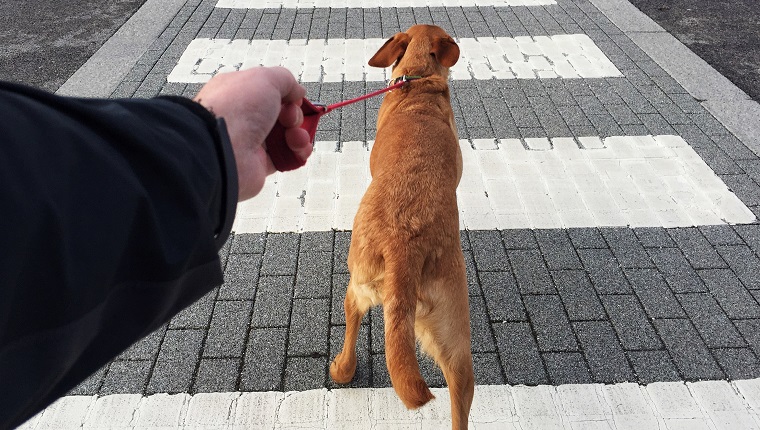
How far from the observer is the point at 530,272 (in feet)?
12.0

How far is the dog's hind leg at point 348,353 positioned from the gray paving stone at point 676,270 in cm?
224

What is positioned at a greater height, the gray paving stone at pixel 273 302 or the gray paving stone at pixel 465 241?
the gray paving stone at pixel 465 241

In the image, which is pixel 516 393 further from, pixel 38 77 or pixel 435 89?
pixel 38 77

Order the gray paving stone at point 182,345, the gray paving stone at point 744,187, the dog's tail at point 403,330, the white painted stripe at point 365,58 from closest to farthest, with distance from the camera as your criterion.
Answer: the dog's tail at point 403,330
the gray paving stone at point 182,345
the gray paving stone at point 744,187
the white painted stripe at point 365,58

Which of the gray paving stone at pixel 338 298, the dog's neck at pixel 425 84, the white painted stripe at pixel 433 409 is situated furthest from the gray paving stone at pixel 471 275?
the dog's neck at pixel 425 84

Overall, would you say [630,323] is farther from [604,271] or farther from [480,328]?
[480,328]

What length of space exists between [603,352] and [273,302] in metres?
2.09

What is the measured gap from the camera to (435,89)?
3508 mm

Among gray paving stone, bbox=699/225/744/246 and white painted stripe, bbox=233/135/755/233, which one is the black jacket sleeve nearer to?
white painted stripe, bbox=233/135/755/233

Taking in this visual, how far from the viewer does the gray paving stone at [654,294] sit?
3.34 metres

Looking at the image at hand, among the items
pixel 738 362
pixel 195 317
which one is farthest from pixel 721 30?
pixel 195 317

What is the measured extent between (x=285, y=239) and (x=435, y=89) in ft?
5.13

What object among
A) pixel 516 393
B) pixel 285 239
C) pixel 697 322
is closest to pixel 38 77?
pixel 285 239

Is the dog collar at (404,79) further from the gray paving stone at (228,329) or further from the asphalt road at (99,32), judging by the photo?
the asphalt road at (99,32)
